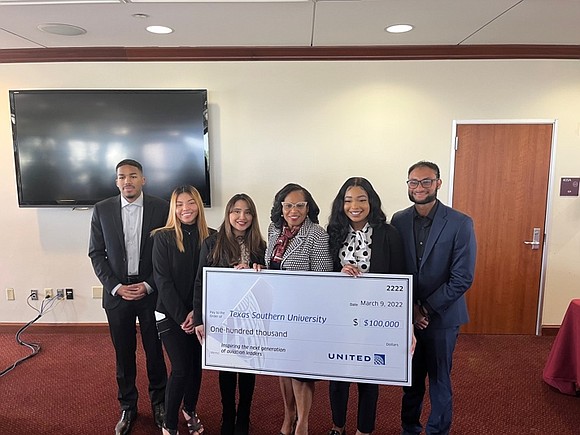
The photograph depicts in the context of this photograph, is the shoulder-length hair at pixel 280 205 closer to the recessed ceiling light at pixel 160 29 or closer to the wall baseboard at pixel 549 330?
the recessed ceiling light at pixel 160 29

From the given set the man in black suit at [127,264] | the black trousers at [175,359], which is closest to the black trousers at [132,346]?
the man in black suit at [127,264]

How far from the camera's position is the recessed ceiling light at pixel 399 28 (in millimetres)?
2863

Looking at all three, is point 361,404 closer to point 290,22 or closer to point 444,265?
point 444,265

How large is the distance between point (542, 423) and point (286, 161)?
8.51 feet

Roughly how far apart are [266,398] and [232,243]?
129 centimetres

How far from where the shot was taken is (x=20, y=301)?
12.5 ft

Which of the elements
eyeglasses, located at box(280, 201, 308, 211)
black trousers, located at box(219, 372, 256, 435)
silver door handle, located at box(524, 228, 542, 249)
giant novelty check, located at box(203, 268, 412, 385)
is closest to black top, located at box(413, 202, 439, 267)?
giant novelty check, located at box(203, 268, 412, 385)

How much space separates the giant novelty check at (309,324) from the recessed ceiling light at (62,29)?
207 cm

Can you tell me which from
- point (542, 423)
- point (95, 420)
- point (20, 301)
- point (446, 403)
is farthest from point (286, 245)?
point (20, 301)

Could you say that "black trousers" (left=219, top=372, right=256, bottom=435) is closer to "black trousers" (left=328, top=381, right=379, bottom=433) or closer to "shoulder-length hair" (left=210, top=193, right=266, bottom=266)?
"black trousers" (left=328, top=381, right=379, bottom=433)

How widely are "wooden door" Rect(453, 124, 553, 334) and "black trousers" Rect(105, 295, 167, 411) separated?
2709 millimetres

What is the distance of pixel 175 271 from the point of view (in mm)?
2150

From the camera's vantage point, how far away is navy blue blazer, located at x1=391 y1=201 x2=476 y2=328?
2018 millimetres

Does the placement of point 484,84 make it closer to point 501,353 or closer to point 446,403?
point 501,353
